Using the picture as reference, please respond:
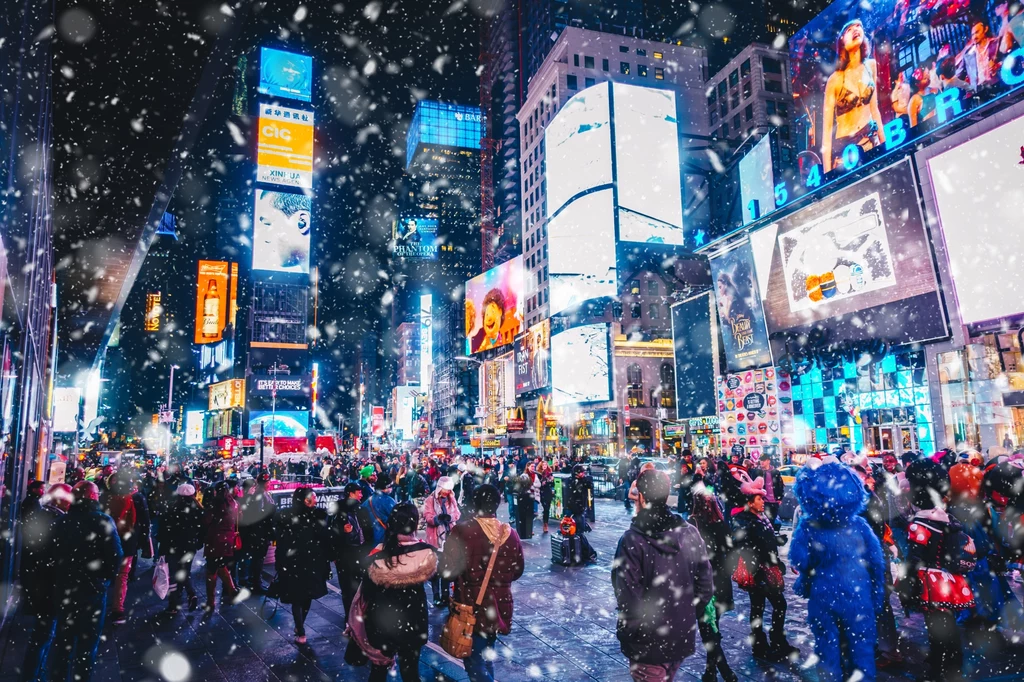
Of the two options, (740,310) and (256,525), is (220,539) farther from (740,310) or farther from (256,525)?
(740,310)

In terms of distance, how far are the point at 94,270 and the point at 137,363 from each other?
328ft

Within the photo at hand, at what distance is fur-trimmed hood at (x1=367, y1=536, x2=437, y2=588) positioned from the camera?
4773 mm

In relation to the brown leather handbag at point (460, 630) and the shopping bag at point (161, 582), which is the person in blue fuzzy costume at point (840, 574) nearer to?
the brown leather handbag at point (460, 630)

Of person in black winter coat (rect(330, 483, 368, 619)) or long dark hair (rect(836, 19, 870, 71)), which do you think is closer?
person in black winter coat (rect(330, 483, 368, 619))

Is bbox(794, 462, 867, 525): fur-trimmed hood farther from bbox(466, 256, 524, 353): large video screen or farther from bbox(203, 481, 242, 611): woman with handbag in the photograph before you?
bbox(466, 256, 524, 353): large video screen

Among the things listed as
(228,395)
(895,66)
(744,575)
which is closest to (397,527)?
(744,575)

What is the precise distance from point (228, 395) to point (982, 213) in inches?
3630

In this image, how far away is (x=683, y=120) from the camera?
75438 mm

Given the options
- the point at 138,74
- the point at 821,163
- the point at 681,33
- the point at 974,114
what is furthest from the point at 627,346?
the point at 138,74

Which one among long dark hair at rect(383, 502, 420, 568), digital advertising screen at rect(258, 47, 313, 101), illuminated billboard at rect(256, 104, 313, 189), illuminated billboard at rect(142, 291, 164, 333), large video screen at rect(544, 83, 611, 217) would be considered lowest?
long dark hair at rect(383, 502, 420, 568)

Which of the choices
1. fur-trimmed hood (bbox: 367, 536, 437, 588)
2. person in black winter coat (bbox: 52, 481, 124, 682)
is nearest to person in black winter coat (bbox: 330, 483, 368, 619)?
person in black winter coat (bbox: 52, 481, 124, 682)

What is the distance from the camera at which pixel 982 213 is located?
2045 centimetres

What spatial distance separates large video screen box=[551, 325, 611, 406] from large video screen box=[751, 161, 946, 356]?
94.9 ft

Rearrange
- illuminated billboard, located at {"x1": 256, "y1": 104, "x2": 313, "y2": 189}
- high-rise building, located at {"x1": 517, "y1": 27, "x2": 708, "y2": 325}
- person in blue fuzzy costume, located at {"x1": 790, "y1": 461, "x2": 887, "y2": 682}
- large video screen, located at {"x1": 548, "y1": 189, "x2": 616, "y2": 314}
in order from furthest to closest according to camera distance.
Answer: illuminated billboard, located at {"x1": 256, "y1": 104, "x2": 313, "y2": 189} → high-rise building, located at {"x1": 517, "y1": 27, "x2": 708, "y2": 325} → large video screen, located at {"x1": 548, "y1": 189, "x2": 616, "y2": 314} → person in blue fuzzy costume, located at {"x1": 790, "y1": 461, "x2": 887, "y2": 682}
